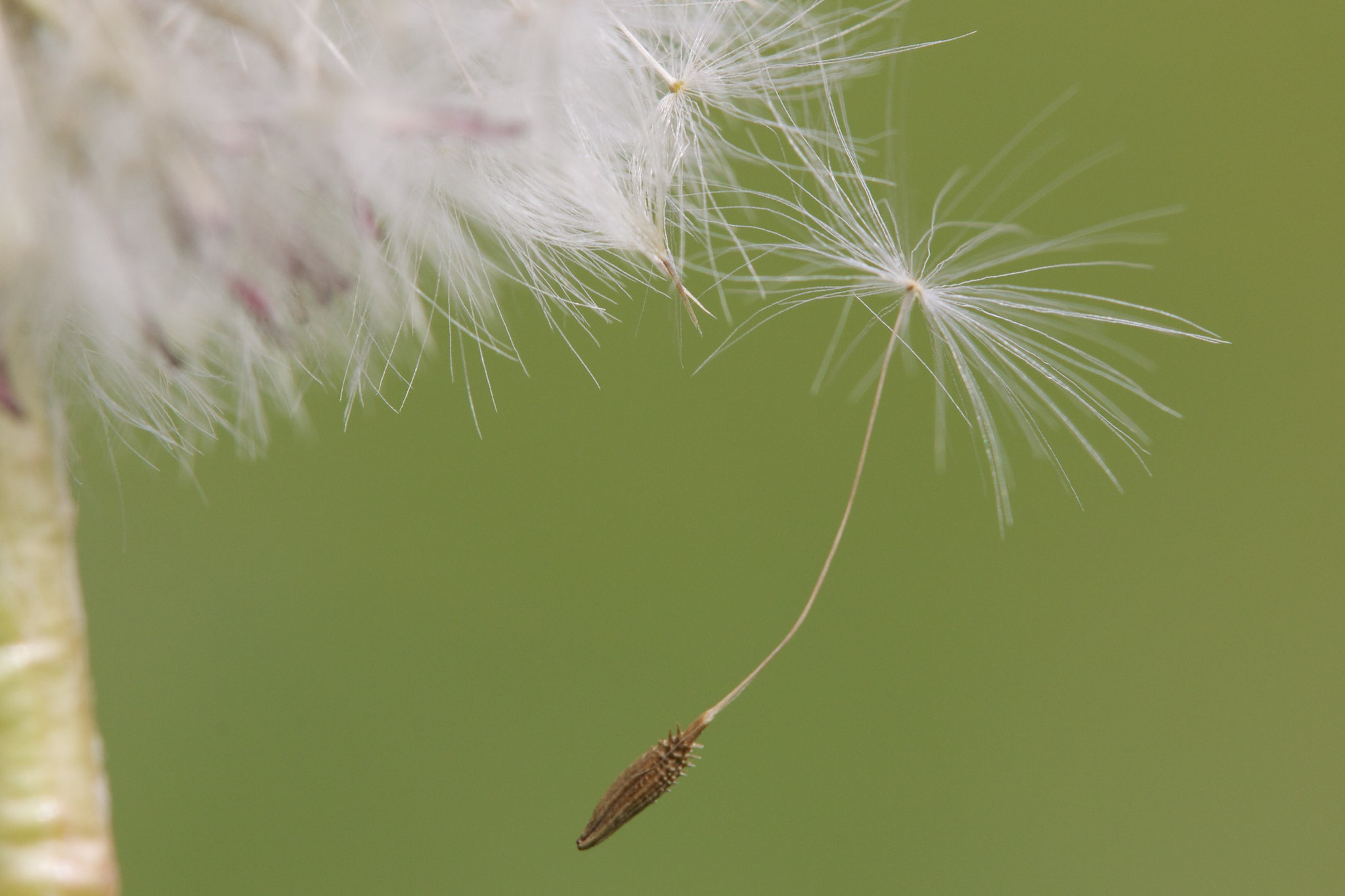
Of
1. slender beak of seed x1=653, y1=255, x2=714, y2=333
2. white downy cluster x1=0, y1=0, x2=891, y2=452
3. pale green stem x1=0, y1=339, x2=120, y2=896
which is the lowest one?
pale green stem x1=0, y1=339, x2=120, y2=896

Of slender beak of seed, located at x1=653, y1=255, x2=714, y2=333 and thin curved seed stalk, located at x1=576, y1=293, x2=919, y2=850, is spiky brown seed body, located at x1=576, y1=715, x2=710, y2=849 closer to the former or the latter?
thin curved seed stalk, located at x1=576, y1=293, x2=919, y2=850

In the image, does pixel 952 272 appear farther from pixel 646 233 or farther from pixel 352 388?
pixel 352 388

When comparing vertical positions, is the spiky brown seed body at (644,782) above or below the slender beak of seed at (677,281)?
below

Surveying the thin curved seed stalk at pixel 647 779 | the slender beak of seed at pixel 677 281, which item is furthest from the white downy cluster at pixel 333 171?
the thin curved seed stalk at pixel 647 779

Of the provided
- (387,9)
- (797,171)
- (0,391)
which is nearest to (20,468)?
(0,391)

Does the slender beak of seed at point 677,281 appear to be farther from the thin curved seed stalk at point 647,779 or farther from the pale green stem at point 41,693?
the pale green stem at point 41,693

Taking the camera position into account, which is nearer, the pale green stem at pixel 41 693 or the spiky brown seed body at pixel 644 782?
the pale green stem at pixel 41 693

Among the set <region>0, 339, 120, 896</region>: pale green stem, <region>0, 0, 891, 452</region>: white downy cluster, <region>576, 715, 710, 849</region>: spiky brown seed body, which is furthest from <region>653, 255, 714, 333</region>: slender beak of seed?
<region>0, 339, 120, 896</region>: pale green stem

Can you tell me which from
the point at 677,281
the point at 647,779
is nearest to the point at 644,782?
the point at 647,779
